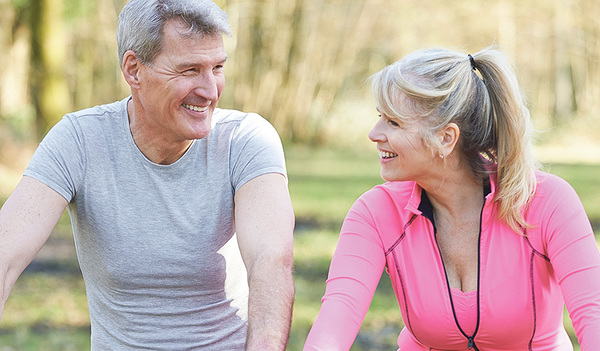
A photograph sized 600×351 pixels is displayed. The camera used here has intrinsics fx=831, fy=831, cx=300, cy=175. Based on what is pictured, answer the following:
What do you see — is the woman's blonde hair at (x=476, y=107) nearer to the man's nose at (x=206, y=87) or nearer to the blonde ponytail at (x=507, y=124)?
the blonde ponytail at (x=507, y=124)

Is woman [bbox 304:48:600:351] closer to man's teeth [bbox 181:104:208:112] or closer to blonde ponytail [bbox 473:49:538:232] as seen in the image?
blonde ponytail [bbox 473:49:538:232]

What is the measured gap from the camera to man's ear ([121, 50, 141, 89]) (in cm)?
249

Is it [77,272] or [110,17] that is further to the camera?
[110,17]

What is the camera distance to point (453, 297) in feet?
7.71

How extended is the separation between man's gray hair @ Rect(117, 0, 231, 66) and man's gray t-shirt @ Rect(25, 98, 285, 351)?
299 millimetres

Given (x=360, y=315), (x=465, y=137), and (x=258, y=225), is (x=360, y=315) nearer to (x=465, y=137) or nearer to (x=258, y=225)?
(x=258, y=225)

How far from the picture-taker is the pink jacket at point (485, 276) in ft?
7.39

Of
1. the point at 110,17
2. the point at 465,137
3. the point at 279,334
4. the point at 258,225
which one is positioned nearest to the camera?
the point at 279,334

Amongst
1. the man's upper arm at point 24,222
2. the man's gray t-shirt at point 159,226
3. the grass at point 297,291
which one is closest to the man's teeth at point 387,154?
the man's gray t-shirt at point 159,226

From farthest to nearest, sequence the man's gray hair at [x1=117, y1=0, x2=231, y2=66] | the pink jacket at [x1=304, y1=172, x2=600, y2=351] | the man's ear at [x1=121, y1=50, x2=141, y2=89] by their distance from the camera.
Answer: the man's ear at [x1=121, y1=50, x2=141, y2=89]
the man's gray hair at [x1=117, y1=0, x2=231, y2=66]
the pink jacket at [x1=304, y1=172, x2=600, y2=351]

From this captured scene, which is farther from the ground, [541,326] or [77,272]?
[541,326]

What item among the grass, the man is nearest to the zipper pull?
the man

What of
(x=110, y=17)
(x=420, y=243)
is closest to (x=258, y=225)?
(x=420, y=243)

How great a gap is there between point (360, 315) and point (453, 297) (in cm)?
27
